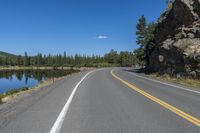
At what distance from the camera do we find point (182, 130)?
7184 millimetres

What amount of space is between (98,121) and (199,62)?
84.1ft

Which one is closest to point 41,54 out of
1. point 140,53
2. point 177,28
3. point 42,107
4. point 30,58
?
point 30,58

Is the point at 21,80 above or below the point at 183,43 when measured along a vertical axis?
below

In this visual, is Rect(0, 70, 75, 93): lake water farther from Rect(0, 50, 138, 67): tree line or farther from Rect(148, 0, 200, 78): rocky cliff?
Rect(0, 50, 138, 67): tree line

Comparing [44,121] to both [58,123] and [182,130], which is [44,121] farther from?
[182,130]

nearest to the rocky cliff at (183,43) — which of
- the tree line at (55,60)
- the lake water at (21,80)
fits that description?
the lake water at (21,80)

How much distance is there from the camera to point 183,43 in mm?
37312

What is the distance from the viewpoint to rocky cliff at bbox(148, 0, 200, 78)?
110 feet

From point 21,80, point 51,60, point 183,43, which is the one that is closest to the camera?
point 183,43

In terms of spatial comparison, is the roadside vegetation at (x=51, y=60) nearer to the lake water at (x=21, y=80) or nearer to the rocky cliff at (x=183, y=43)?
the lake water at (x=21, y=80)

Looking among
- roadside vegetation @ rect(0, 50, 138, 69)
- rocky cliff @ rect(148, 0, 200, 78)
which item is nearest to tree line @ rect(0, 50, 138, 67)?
roadside vegetation @ rect(0, 50, 138, 69)

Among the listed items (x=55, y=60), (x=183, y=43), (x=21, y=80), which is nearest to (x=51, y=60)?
(x=55, y=60)

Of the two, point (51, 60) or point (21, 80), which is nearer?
point (21, 80)

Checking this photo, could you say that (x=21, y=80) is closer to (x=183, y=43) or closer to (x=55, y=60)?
(x=183, y=43)
